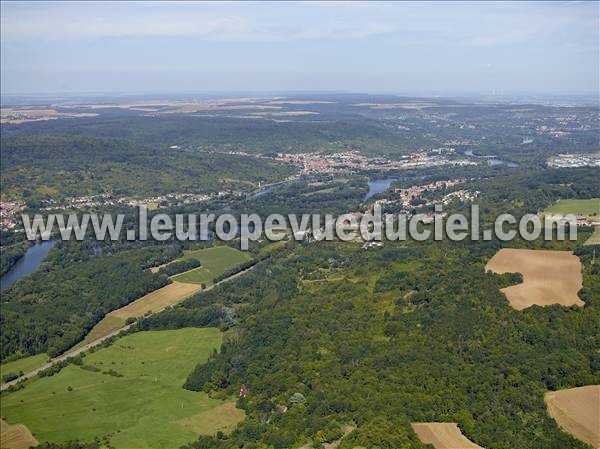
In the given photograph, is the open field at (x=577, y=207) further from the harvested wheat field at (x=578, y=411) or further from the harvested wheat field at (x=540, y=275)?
the harvested wheat field at (x=578, y=411)

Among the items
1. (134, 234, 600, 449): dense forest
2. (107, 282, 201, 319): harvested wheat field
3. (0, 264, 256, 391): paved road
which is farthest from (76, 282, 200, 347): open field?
(134, 234, 600, 449): dense forest

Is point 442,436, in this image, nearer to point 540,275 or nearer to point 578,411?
point 578,411

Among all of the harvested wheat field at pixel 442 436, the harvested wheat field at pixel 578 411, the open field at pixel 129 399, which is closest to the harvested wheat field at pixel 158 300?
the open field at pixel 129 399

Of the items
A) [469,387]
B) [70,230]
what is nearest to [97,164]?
[70,230]

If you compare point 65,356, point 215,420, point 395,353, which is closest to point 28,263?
point 65,356

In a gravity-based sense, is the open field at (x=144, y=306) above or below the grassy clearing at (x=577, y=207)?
below

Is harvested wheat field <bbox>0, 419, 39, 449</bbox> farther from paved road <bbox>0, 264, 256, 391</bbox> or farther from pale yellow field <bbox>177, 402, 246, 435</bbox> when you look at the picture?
pale yellow field <bbox>177, 402, 246, 435</bbox>
